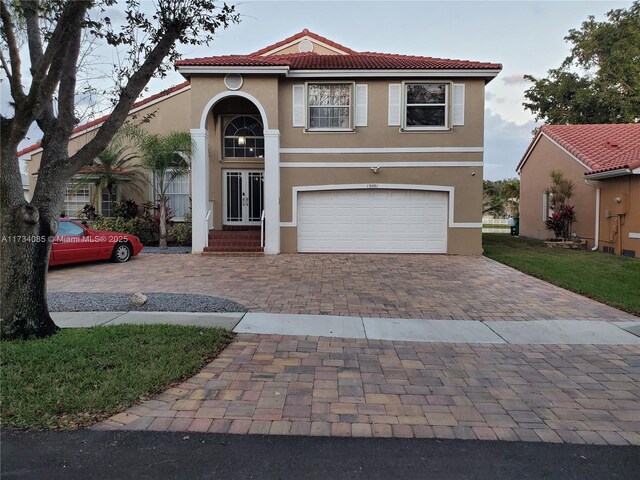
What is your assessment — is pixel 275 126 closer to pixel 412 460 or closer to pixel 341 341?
pixel 341 341

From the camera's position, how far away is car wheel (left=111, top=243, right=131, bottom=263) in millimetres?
12766

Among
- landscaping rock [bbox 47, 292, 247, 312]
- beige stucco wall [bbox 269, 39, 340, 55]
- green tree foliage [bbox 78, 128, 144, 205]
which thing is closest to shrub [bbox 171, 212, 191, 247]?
green tree foliage [bbox 78, 128, 144, 205]

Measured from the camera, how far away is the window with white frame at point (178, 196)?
17.6 meters

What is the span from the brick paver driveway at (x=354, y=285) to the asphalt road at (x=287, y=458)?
3872 millimetres

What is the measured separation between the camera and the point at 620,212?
606 inches

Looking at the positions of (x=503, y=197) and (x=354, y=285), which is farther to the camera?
(x=503, y=197)

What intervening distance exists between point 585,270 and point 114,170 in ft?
52.9

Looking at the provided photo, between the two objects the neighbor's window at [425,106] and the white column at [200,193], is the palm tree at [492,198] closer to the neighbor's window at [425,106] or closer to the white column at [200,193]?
the neighbor's window at [425,106]

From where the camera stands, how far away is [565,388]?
→ 445 centimetres

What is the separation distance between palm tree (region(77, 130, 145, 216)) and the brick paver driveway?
15.2 feet

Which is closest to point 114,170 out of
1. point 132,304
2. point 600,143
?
point 132,304

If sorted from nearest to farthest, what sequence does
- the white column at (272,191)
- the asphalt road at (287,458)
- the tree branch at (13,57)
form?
the asphalt road at (287,458)
the tree branch at (13,57)
the white column at (272,191)

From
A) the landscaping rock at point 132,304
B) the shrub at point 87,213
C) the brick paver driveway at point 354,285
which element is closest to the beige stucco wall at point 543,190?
the brick paver driveway at point 354,285

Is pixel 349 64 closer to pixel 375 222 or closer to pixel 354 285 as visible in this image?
pixel 375 222
